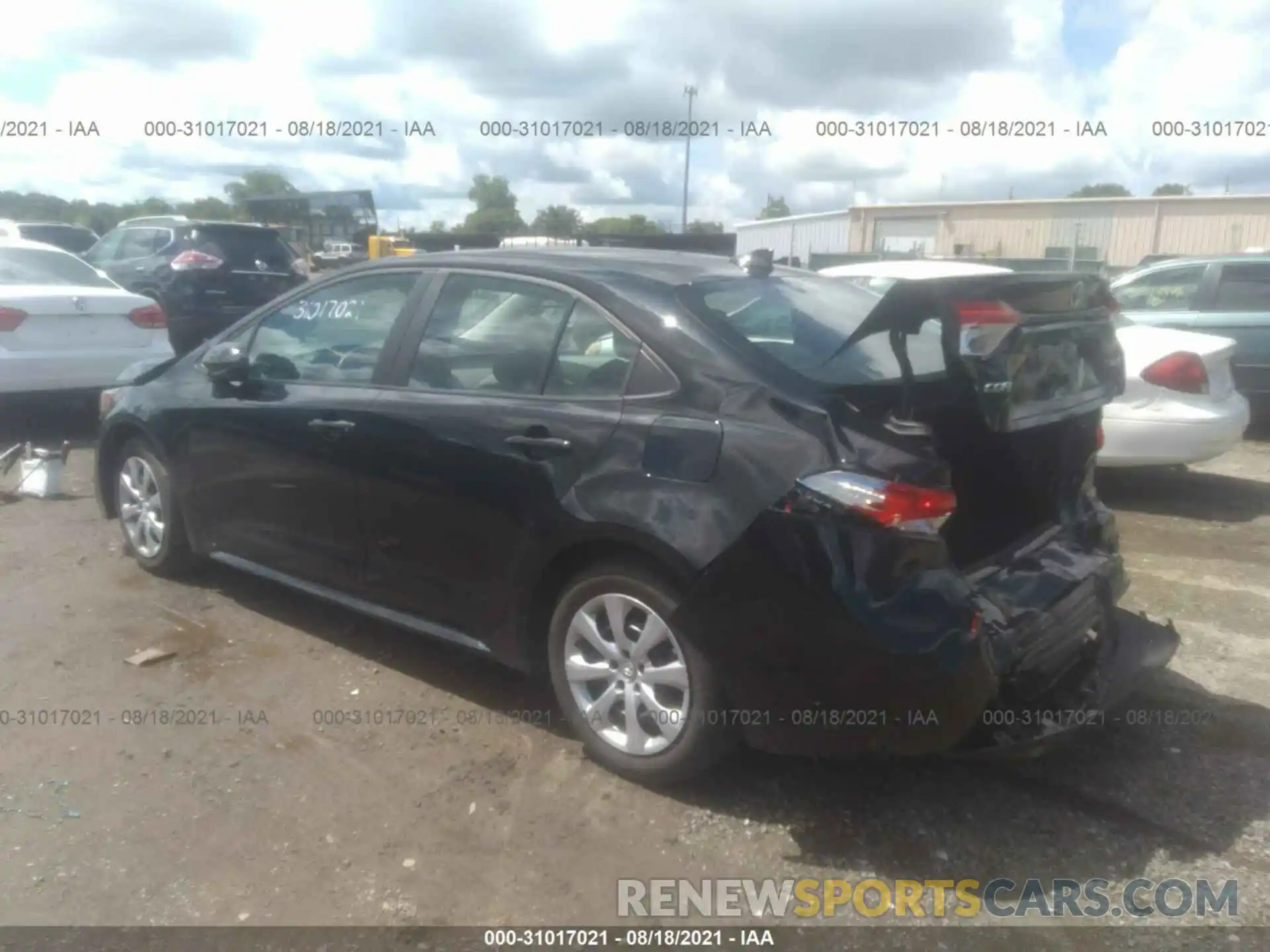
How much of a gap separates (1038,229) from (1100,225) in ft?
6.63

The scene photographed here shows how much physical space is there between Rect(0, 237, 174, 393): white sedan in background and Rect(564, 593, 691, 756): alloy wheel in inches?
216

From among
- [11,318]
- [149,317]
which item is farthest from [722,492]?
[149,317]

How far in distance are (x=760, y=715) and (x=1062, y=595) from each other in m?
1.05

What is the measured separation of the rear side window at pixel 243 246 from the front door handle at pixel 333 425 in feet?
31.2

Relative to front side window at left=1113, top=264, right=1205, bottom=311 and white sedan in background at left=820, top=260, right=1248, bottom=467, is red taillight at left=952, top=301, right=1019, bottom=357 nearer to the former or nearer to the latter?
white sedan in background at left=820, top=260, right=1248, bottom=467

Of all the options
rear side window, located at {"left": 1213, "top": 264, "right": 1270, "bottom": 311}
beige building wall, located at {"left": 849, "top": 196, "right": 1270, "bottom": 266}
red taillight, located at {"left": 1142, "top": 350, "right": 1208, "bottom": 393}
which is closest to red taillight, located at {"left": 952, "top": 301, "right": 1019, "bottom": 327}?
red taillight, located at {"left": 1142, "top": 350, "right": 1208, "bottom": 393}

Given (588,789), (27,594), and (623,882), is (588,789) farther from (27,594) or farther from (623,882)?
(27,594)

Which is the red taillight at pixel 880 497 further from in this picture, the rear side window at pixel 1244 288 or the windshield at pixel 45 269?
the windshield at pixel 45 269

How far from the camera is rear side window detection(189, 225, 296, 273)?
12.7 m

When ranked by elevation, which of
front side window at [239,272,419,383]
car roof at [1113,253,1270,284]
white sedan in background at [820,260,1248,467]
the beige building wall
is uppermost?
the beige building wall

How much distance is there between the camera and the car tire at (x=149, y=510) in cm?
503

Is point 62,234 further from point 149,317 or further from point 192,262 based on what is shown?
point 149,317

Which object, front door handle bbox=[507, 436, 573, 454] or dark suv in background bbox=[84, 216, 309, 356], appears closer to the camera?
front door handle bbox=[507, 436, 573, 454]

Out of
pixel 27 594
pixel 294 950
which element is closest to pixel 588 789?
pixel 294 950
